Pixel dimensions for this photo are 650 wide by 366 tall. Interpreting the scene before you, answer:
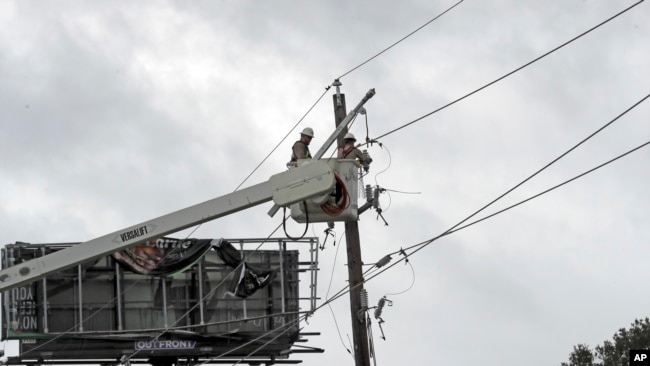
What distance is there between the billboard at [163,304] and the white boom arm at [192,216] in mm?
19653

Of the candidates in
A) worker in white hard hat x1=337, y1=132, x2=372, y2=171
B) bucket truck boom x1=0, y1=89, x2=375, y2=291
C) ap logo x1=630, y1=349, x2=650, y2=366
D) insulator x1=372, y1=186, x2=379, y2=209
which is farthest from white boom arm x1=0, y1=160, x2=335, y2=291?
insulator x1=372, y1=186, x2=379, y2=209

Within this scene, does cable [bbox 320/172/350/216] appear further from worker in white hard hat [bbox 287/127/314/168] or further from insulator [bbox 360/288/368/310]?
insulator [bbox 360/288/368/310]

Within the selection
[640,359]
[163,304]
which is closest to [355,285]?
[640,359]

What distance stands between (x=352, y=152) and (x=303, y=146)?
6.67 ft

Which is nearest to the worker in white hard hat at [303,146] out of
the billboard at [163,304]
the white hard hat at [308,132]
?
the white hard hat at [308,132]

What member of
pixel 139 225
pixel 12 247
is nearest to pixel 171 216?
pixel 139 225

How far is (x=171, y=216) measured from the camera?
1756cm

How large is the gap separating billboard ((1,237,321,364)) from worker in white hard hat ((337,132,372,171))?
34.5 ft

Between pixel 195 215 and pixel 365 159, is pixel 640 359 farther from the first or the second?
pixel 195 215

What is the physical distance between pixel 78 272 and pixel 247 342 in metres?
4.55

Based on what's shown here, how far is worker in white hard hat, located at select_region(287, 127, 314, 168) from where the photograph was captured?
2480 centimetres

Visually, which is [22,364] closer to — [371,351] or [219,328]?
[219,328]

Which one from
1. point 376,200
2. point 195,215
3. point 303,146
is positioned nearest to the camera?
point 195,215

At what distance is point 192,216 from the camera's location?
1742cm
